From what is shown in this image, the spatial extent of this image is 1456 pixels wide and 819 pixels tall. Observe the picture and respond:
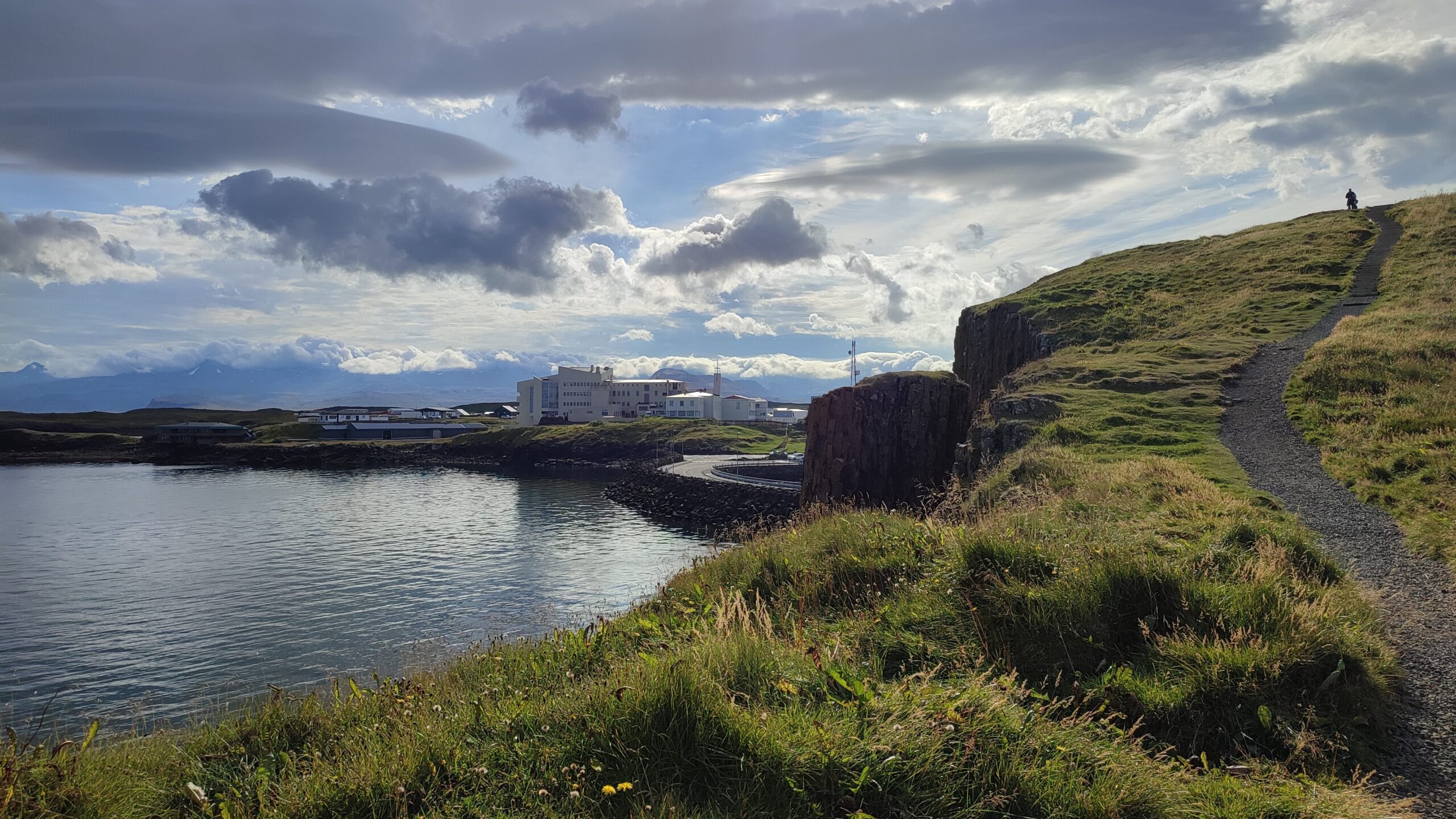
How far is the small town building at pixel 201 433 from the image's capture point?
129250 millimetres

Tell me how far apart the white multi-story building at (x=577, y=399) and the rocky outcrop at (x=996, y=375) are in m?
117

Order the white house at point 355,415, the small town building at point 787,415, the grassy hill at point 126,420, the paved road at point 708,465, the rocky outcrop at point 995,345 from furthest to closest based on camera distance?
the white house at point 355,415 < the small town building at point 787,415 < the grassy hill at point 126,420 < the paved road at point 708,465 < the rocky outcrop at point 995,345

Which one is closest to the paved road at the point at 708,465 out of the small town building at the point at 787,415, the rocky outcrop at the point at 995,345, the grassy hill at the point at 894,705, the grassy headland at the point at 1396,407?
the rocky outcrop at the point at 995,345

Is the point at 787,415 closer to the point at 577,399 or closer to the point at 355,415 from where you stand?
the point at 577,399

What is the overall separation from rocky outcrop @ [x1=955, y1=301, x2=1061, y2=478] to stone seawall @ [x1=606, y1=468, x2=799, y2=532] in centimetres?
Result: 1546

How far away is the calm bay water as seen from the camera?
22.3m

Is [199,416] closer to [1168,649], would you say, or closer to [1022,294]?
[1022,294]

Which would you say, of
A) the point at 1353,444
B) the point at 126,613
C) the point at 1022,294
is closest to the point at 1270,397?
the point at 1353,444

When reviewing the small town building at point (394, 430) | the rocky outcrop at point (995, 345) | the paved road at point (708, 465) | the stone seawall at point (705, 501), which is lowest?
the stone seawall at point (705, 501)

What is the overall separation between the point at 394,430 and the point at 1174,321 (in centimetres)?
14790

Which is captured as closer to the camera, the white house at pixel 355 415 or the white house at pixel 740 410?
the white house at pixel 740 410

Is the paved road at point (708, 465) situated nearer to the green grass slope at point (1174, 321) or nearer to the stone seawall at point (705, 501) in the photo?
the stone seawall at point (705, 501)

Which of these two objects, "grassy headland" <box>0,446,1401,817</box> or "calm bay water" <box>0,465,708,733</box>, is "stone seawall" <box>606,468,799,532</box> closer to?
"calm bay water" <box>0,465,708,733</box>

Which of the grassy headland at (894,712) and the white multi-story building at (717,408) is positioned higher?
the white multi-story building at (717,408)
